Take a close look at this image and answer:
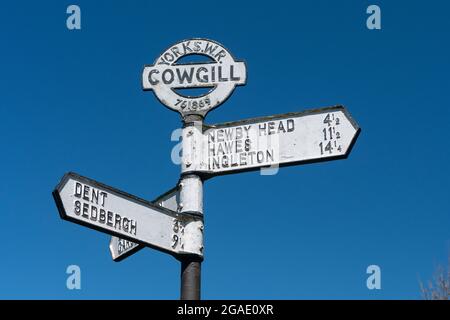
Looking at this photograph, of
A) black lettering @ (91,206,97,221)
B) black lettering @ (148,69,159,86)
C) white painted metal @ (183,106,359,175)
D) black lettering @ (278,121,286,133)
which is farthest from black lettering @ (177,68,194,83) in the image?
black lettering @ (91,206,97,221)

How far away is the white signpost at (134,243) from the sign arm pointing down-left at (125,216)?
0.22m

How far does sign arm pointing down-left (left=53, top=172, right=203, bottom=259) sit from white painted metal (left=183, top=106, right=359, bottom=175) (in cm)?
36

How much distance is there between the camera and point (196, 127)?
16.6 ft

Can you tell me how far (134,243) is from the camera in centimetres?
507

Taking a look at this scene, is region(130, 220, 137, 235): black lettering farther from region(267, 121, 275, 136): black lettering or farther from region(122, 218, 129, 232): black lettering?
region(267, 121, 275, 136): black lettering

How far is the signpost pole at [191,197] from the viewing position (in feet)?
15.3

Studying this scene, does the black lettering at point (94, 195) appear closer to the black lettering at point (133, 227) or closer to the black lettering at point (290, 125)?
the black lettering at point (133, 227)

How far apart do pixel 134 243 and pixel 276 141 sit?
1.08 metres

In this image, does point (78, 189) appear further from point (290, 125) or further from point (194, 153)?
point (290, 125)

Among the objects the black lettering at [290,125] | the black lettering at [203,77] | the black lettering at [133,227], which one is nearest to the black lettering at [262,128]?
the black lettering at [290,125]

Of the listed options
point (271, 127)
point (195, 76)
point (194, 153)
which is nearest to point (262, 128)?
point (271, 127)
